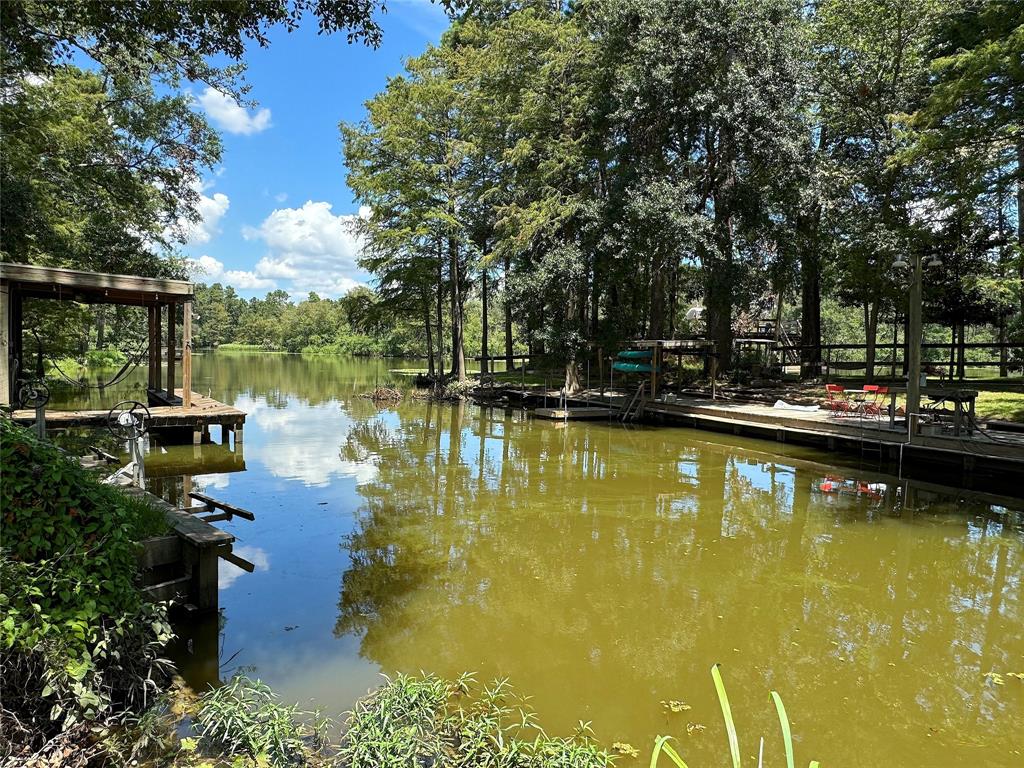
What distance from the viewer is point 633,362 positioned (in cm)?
2108

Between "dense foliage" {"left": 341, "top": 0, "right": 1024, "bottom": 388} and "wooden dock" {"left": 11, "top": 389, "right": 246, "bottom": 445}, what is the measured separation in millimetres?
10676

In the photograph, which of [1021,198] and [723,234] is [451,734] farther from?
[723,234]

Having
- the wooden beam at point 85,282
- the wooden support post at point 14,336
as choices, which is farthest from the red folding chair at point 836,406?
the wooden support post at point 14,336

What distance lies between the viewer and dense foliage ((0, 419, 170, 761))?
3.05 meters

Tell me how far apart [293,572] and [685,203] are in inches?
610

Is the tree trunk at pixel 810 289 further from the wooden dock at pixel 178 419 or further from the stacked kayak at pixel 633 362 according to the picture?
the wooden dock at pixel 178 419

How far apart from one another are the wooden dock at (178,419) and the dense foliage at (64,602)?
10.0m

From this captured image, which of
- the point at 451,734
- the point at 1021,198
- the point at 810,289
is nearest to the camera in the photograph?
the point at 451,734

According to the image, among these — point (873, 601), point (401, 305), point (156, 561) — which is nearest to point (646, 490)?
point (873, 601)

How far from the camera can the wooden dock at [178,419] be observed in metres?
12.6

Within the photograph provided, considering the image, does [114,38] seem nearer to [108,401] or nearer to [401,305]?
[108,401]

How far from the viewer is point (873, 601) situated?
20.1ft

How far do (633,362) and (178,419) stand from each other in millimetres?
13951

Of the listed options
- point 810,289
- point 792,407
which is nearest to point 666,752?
point 792,407
